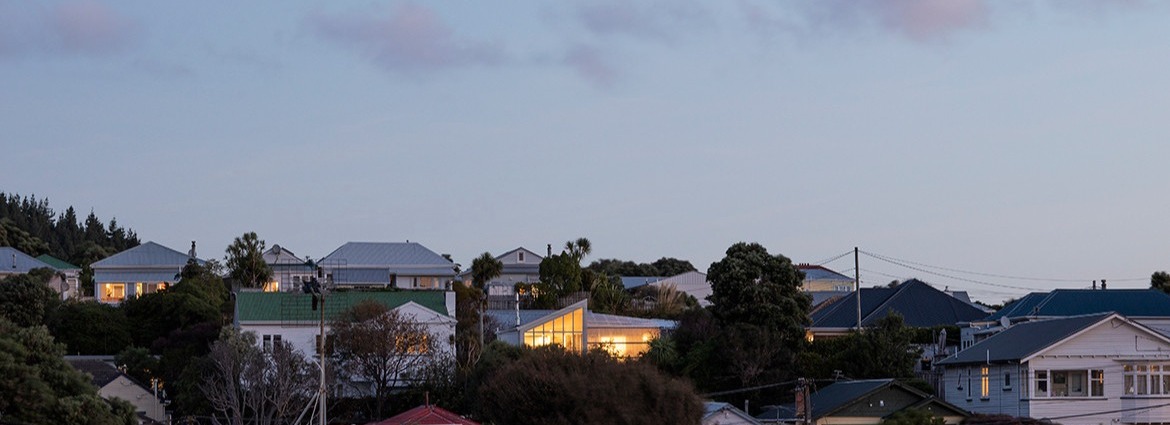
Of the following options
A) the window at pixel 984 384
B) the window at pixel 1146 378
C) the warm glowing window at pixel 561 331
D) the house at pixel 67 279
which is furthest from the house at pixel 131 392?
the window at pixel 1146 378

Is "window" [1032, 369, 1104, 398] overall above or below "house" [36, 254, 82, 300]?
below

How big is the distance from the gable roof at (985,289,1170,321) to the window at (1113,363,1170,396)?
13.5 meters

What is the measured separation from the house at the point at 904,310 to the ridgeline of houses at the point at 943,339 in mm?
83

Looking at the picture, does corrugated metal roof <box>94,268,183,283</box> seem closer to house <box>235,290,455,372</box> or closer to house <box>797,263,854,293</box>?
house <box>235,290,455,372</box>

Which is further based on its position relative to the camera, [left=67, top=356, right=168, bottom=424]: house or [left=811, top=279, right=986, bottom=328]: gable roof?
[left=811, top=279, right=986, bottom=328]: gable roof

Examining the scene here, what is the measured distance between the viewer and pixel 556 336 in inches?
3287

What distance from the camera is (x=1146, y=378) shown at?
66.0 m

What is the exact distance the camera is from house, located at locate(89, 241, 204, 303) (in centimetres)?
12231

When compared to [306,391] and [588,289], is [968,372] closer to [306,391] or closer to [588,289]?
[306,391]

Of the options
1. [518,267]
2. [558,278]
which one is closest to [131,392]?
[558,278]

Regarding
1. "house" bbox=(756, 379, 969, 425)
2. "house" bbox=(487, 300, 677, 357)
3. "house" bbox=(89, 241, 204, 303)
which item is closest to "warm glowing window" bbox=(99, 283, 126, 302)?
"house" bbox=(89, 241, 204, 303)

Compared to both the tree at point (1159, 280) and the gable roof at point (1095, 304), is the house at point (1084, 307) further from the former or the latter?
the tree at point (1159, 280)

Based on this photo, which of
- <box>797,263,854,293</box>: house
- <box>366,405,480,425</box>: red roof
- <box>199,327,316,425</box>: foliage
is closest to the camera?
<box>366,405,480,425</box>: red roof

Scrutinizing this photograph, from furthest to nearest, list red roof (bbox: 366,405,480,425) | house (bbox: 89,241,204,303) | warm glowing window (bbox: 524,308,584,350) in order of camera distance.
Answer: house (bbox: 89,241,204,303) < warm glowing window (bbox: 524,308,584,350) < red roof (bbox: 366,405,480,425)
